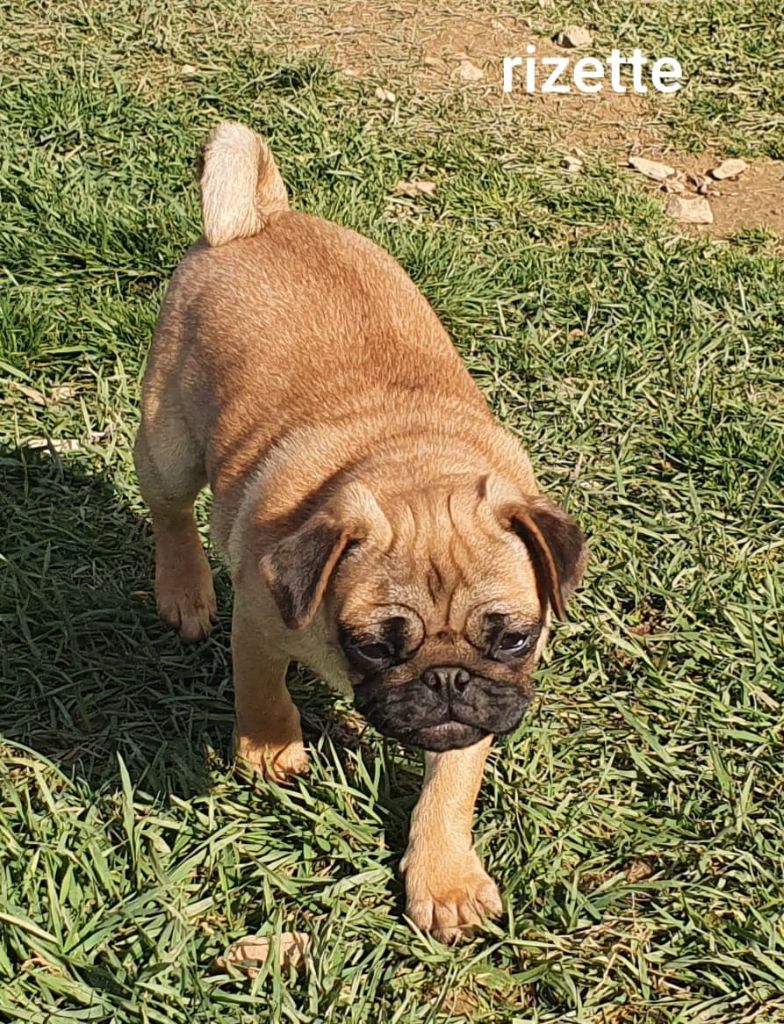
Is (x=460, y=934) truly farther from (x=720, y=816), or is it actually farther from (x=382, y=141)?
(x=382, y=141)

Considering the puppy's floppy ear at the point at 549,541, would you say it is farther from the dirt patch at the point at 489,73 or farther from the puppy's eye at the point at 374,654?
the dirt patch at the point at 489,73

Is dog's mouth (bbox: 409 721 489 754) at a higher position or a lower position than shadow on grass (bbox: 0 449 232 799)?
higher

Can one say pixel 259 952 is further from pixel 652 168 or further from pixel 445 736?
pixel 652 168

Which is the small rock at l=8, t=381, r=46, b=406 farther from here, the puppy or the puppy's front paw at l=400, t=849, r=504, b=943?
the puppy's front paw at l=400, t=849, r=504, b=943

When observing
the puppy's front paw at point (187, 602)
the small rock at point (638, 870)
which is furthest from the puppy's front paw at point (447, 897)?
the puppy's front paw at point (187, 602)

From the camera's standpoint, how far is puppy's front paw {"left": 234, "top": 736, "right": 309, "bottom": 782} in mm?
4266

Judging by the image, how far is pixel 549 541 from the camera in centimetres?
353

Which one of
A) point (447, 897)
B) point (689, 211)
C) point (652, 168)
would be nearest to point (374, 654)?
point (447, 897)

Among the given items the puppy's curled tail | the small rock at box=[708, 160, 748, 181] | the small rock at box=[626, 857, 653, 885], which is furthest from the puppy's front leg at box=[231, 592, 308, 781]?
the small rock at box=[708, 160, 748, 181]

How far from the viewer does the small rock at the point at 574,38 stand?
8.88 metres

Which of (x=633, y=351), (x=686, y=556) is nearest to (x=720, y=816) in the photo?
(x=686, y=556)

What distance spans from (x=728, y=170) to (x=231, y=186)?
4.17 metres

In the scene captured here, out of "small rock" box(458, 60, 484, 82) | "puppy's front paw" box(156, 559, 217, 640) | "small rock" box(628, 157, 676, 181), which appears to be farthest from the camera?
"small rock" box(458, 60, 484, 82)

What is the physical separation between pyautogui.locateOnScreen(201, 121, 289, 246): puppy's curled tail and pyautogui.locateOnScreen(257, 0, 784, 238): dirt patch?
3.40 metres
